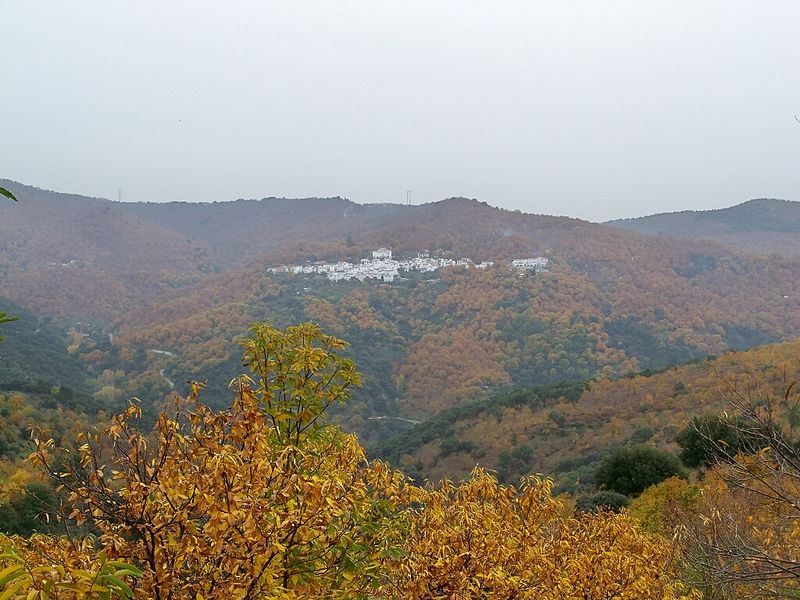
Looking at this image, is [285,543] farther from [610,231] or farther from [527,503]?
[610,231]

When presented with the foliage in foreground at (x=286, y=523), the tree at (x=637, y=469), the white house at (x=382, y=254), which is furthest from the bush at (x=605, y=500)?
the white house at (x=382, y=254)

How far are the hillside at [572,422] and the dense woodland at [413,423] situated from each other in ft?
1.00

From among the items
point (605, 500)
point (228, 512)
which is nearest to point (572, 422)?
point (605, 500)

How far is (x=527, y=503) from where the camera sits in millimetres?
5715

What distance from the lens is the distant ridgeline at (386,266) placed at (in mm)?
131625

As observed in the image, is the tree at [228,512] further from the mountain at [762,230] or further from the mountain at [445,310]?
the mountain at [762,230]

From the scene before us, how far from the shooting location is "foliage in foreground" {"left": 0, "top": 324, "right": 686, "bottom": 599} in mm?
3191

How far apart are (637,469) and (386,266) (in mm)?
122415

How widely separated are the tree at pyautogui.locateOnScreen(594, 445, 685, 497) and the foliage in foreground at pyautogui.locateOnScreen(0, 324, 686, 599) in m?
17.0

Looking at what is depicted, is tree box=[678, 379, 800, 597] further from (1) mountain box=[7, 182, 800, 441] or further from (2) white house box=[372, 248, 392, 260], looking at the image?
(2) white house box=[372, 248, 392, 260]

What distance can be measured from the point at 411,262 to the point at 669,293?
196ft

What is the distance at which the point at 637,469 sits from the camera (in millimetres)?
22250

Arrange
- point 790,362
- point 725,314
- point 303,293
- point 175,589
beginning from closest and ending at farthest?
point 175,589, point 790,362, point 725,314, point 303,293

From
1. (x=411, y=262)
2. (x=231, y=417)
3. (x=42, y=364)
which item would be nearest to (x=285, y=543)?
(x=231, y=417)
